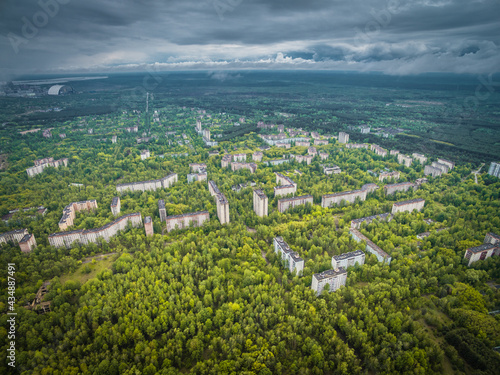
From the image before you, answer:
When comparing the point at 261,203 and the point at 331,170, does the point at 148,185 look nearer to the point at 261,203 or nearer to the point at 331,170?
the point at 261,203

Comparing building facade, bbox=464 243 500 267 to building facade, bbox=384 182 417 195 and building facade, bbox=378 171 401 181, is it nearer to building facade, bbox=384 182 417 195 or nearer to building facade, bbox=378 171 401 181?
building facade, bbox=384 182 417 195

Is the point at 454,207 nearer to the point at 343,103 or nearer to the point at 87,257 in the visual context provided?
the point at 87,257

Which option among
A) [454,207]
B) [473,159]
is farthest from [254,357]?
[473,159]

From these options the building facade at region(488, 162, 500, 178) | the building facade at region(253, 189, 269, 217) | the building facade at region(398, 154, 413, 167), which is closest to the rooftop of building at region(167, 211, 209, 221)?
the building facade at region(253, 189, 269, 217)

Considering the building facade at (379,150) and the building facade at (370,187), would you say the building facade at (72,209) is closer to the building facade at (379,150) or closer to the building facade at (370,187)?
the building facade at (370,187)

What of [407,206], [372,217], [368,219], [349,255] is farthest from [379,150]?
[349,255]

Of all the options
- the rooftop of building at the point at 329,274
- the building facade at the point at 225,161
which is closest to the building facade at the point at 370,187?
the rooftop of building at the point at 329,274
